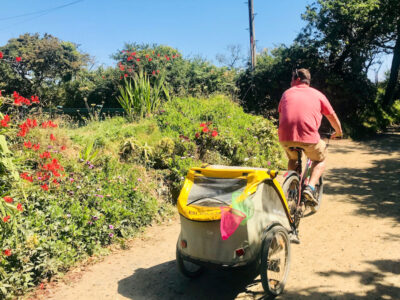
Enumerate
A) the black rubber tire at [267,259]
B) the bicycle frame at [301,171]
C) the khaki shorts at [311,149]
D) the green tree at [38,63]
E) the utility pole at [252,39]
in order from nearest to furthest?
the black rubber tire at [267,259] < the khaki shorts at [311,149] < the bicycle frame at [301,171] < the utility pole at [252,39] < the green tree at [38,63]

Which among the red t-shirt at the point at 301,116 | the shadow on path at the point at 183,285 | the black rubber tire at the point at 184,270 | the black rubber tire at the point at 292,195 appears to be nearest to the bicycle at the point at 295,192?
the black rubber tire at the point at 292,195

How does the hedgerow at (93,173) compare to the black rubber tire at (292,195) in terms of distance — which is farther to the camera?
the black rubber tire at (292,195)

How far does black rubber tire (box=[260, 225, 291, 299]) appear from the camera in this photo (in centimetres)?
294

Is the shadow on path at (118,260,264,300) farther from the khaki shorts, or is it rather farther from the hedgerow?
the khaki shorts

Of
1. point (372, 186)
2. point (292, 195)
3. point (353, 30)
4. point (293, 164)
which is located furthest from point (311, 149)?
point (353, 30)

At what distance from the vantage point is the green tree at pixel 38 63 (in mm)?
21656

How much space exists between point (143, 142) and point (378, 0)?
10938 mm

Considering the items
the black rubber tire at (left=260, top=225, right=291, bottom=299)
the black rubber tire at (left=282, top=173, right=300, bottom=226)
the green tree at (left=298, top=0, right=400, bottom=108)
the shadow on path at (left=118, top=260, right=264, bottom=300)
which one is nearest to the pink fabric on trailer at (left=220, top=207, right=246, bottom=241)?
the black rubber tire at (left=260, top=225, right=291, bottom=299)

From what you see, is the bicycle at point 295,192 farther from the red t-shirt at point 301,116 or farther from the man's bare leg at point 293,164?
the red t-shirt at point 301,116

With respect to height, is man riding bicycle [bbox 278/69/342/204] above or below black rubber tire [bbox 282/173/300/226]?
above

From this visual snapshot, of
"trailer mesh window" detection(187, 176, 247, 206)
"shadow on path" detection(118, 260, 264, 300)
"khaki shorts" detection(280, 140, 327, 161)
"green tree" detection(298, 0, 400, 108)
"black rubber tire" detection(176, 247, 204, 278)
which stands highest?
"green tree" detection(298, 0, 400, 108)

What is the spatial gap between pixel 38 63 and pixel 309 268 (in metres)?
23.8

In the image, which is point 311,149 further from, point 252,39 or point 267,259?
point 252,39

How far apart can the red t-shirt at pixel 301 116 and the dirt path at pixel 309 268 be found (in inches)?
53.1
